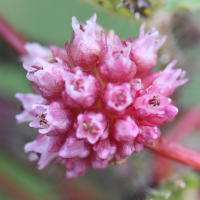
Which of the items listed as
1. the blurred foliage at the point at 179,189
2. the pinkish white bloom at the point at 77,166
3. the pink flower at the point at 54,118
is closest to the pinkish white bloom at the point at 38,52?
the pink flower at the point at 54,118

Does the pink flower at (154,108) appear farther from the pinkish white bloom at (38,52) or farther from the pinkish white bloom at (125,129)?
the pinkish white bloom at (38,52)

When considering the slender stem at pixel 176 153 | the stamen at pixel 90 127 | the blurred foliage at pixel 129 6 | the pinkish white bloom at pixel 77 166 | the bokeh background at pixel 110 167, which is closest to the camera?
the stamen at pixel 90 127

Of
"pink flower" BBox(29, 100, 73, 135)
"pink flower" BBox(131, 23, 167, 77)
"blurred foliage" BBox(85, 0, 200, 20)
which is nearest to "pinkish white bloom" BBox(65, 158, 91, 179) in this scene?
"pink flower" BBox(29, 100, 73, 135)

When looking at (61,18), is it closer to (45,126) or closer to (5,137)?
(5,137)

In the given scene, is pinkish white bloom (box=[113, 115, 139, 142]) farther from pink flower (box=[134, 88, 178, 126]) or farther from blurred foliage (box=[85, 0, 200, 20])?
blurred foliage (box=[85, 0, 200, 20])

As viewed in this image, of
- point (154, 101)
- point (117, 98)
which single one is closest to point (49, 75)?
point (117, 98)

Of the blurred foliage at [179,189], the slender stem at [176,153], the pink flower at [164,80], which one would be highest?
the pink flower at [164,80]
